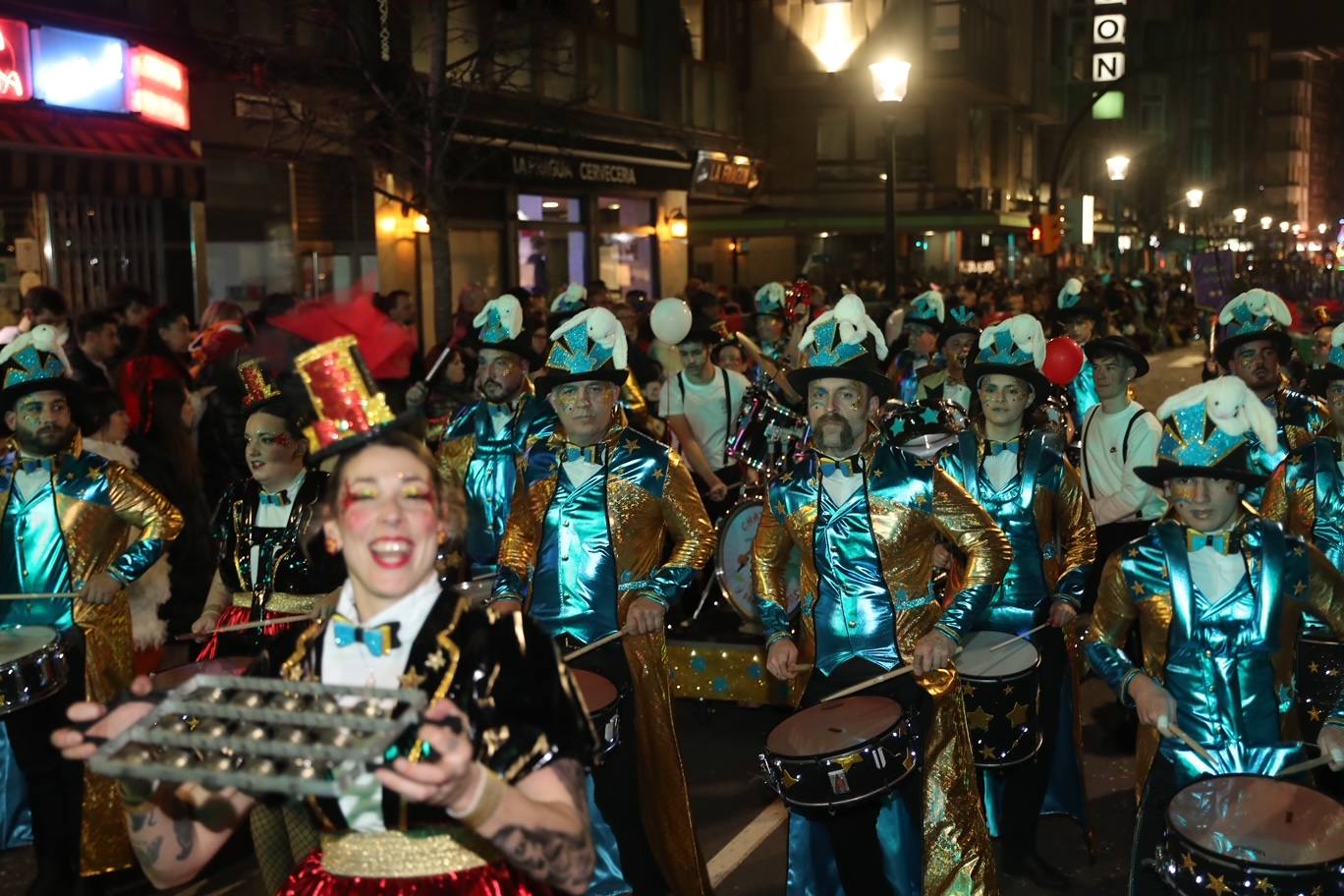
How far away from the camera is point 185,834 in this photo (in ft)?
11.0

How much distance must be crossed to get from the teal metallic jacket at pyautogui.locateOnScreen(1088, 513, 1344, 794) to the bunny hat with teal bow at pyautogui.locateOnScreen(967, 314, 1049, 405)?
76.5 inches

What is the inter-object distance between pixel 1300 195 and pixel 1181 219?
67.7 meters

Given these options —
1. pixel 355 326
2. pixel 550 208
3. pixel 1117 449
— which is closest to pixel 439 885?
pixel 355 326

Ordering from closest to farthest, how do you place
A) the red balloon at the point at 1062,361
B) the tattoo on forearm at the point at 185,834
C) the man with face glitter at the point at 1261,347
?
the tattoo on forearm at the point at 185,834
the man with face glitter at the point at 1261,347
the red balloon at the point at 1062,361

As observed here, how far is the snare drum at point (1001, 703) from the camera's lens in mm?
6133

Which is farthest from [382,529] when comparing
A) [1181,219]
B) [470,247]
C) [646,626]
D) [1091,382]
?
[1181,219]

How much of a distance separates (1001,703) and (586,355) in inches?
83.2

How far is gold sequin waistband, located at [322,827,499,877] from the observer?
324 centimetres

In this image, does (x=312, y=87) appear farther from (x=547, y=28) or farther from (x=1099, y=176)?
(x=1099, y=176)

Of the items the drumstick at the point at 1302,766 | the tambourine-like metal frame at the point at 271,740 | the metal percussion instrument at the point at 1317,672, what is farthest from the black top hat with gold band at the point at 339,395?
the metal percussion instrument at the point at 1317,672

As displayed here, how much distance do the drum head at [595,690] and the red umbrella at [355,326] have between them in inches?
87.4

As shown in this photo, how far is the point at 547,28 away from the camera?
75.6 feet

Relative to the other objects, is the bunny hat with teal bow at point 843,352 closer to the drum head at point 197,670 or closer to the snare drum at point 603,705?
the snare drum at point 603,705

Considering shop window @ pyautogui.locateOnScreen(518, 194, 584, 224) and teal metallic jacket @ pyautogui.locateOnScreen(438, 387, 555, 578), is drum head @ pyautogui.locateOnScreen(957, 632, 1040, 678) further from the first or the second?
shop window @ pyautogui.locateOnScreen(518, 194, 584, 224)
